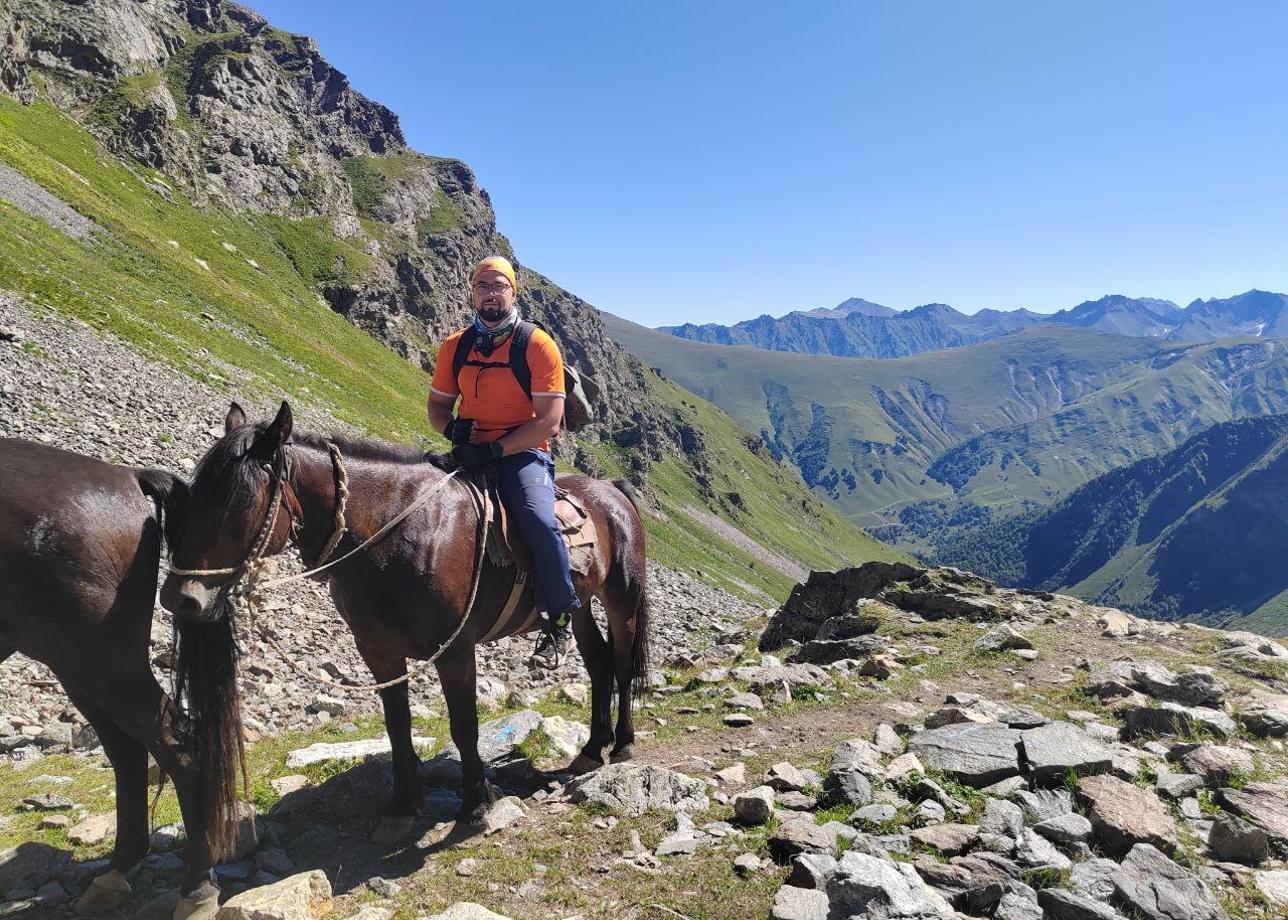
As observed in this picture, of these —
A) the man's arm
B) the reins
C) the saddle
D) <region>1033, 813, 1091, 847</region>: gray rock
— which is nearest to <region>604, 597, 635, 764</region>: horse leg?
the saddle

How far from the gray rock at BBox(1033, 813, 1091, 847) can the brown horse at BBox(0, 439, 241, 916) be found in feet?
22.1

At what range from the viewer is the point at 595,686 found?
896 cm

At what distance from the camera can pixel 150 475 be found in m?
5.73

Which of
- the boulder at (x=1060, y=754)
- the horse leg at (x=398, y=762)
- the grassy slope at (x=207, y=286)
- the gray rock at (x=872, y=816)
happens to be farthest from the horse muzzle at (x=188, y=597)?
the grassy slope at (x=207, y=286)

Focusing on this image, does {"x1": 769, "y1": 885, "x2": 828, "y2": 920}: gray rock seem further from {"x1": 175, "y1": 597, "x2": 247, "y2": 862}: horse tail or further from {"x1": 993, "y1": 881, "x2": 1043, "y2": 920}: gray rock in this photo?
{"x1": 175, "y1": 597, "x2": 247, "y2": 862}: horse tail

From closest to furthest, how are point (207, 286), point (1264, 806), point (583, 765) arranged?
point (1264, 806) < point (583, 765) < point (207, 286)

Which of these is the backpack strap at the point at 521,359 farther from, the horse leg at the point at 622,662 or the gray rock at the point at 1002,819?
the gray rock at the point at 1002,819

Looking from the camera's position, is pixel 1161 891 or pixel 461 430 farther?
pixel 461 430

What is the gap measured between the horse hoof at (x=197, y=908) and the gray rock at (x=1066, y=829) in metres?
6.63

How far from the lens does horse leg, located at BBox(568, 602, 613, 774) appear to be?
8.49m

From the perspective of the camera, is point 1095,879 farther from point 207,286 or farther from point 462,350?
point 207,286

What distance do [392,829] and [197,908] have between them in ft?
5.59

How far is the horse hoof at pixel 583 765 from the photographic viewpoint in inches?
328

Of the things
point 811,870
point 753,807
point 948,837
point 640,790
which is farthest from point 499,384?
point 948,837
